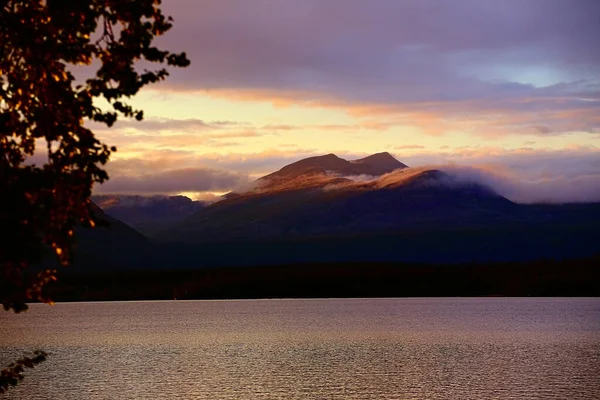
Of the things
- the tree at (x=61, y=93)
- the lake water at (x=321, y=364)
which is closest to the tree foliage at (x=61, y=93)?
the tree at (x=61, y=93)

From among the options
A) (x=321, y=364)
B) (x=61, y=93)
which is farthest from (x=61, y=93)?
(x=321, y=364)

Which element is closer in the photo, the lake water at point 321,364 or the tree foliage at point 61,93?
the tree foliage at point 61,93

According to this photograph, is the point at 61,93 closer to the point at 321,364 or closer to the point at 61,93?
the point at 61,93

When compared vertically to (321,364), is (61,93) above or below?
above

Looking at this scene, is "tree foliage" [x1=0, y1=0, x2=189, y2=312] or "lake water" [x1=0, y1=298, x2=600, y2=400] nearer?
"tree foliage" [x1=0, y1=0, x2=189, y2=312]

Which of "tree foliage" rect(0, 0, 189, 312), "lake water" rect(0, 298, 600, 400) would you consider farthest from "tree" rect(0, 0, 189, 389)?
"lake water" rect(0, 298, 600, 400)

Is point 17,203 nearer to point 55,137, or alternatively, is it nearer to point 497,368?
point 55,137

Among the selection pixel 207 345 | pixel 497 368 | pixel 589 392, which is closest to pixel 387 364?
pixel 497 368

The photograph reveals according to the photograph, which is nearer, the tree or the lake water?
the tree

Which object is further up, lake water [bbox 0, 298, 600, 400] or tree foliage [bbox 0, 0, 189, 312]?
tree foliage [bbox 0, 0, 189, 312]

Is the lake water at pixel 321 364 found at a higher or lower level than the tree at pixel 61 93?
lower

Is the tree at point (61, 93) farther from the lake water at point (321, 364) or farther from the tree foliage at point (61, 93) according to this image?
the lake water at point (321, 364)

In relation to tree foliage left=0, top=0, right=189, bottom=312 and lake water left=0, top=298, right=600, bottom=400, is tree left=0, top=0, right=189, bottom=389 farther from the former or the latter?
lake water left=0, top=298, right=600, bottom=400

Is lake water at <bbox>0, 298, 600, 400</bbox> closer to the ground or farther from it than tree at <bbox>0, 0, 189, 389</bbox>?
closer to the ground
